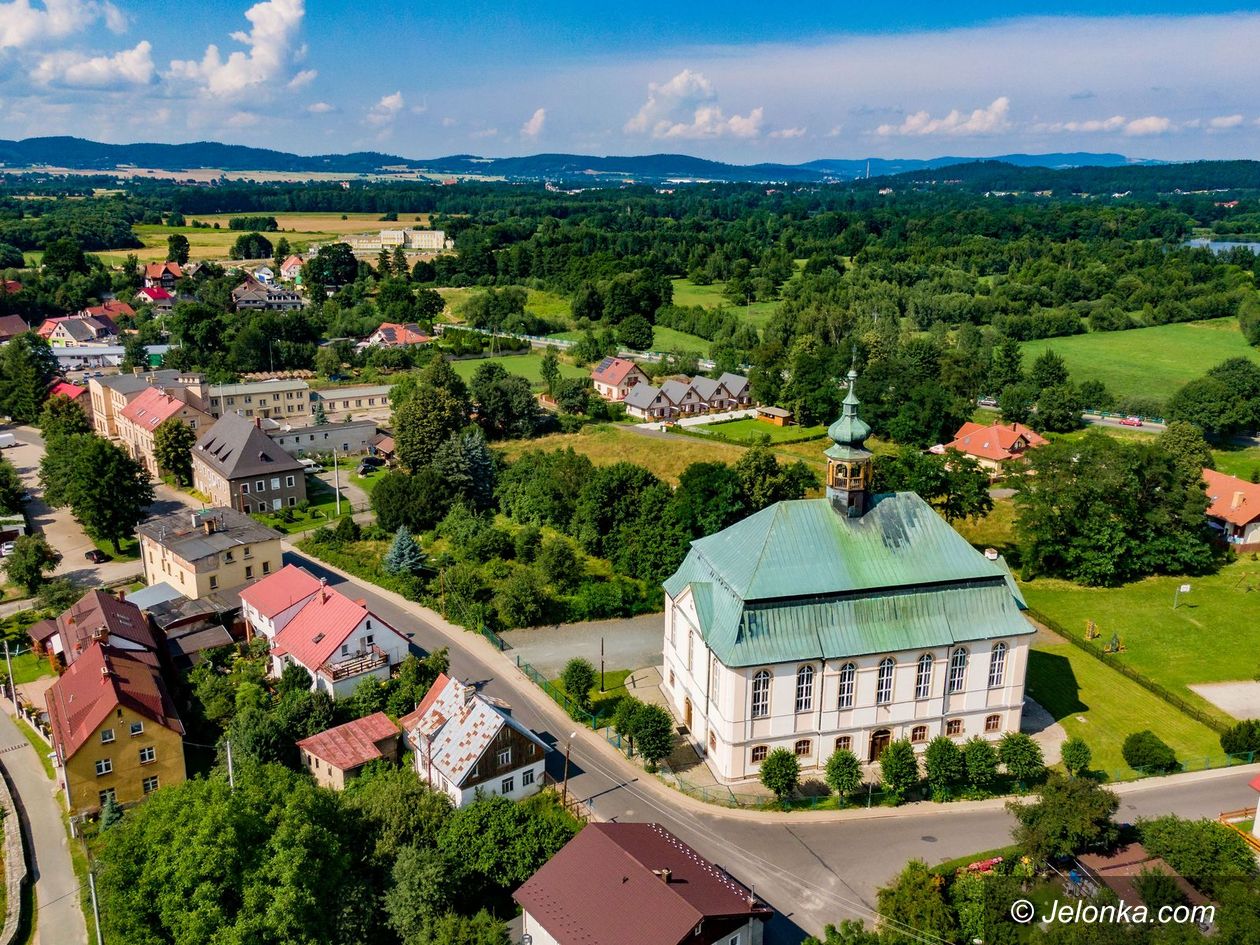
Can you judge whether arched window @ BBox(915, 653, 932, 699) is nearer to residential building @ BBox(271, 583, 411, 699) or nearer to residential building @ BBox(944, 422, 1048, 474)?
residential building @ BBox(271, 583, 411, 699)

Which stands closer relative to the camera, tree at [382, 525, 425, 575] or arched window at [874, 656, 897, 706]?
arched window at [874, 656, 897, 706]

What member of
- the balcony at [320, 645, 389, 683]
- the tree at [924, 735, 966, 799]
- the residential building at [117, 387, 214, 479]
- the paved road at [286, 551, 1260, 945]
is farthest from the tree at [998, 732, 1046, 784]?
the residential building at [117, 387, 214, 479]

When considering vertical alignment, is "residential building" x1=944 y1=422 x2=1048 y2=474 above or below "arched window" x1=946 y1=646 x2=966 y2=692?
below

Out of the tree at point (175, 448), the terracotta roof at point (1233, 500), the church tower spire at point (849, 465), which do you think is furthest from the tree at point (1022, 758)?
the tree at point (175, 448)

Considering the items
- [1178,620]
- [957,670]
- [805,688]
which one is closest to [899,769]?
[805,688]

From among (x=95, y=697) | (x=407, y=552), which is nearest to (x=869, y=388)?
(x=407, y=552)

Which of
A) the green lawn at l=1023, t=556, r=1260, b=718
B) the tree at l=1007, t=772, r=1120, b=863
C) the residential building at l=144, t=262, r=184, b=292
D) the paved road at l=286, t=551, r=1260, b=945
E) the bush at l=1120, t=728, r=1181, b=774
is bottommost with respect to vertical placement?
the green lawn at l=1023, t=556, r=1260, b=718

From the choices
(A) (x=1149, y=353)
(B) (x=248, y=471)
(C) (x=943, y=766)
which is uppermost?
(B) (x=248, y=471)

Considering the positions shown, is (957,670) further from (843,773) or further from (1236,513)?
(1236,513)
